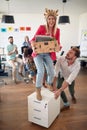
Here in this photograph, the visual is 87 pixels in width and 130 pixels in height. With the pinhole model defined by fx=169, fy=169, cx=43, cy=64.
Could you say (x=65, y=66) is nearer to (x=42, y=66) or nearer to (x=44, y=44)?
(x=42, y=66)

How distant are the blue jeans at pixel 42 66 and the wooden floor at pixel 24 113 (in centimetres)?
69

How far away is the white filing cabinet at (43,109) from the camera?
2.56 metres

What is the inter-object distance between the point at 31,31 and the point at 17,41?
788mm

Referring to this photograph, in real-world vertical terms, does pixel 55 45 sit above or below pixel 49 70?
above

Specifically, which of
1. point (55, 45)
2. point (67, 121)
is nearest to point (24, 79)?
point (67, 121)

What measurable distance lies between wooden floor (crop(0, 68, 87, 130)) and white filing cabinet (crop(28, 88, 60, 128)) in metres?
0.09

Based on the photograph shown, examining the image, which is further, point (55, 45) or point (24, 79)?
point (24, 79)

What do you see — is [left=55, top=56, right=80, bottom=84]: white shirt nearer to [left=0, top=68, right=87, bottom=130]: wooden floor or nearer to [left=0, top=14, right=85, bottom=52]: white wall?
[left=0, top=68, right=87, bottom=130]: wooden floor

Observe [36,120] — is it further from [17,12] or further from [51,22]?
[17,12]

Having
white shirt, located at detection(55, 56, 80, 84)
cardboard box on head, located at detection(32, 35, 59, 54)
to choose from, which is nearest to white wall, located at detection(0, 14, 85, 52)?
white shirt, located at detection(55, 56, 80, 84)

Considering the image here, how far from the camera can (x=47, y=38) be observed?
2.40 meters

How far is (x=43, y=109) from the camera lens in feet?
8.45

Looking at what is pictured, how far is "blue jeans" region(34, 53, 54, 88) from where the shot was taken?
8.18 ft

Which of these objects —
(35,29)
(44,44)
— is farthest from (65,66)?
(35,29)
